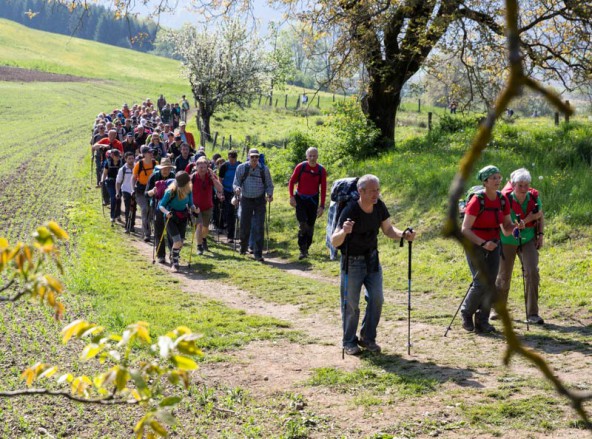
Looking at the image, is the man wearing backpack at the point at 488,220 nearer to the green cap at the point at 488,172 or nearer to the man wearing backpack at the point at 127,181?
the green cap at the point at 488,172

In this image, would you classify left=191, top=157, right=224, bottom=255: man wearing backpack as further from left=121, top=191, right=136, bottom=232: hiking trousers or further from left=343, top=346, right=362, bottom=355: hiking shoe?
left=343, top=346, right=362, bottom=355: hiking shoe

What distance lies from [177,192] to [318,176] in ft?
8.91

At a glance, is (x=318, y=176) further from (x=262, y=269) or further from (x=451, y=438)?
(x=451, y=438)

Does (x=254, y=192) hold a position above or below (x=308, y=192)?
below

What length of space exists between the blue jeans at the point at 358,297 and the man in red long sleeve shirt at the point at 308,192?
252 inches

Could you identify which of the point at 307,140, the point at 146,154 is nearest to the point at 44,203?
the point at 146,154

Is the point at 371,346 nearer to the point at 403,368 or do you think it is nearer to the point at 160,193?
the point at 403,368

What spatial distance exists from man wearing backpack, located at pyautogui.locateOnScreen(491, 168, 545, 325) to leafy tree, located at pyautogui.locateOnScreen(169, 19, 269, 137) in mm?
35228

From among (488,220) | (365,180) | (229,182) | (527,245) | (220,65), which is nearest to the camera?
(365,180)

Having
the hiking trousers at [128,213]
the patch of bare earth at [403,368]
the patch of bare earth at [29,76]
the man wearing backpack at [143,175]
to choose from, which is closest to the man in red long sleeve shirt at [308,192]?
the man wearing backpack at [143,175]

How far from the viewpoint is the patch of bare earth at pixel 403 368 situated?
23.4ft

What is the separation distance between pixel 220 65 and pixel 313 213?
113ft

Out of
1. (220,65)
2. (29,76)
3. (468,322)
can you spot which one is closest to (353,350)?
(468,322)

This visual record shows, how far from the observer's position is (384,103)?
23.7 meters
